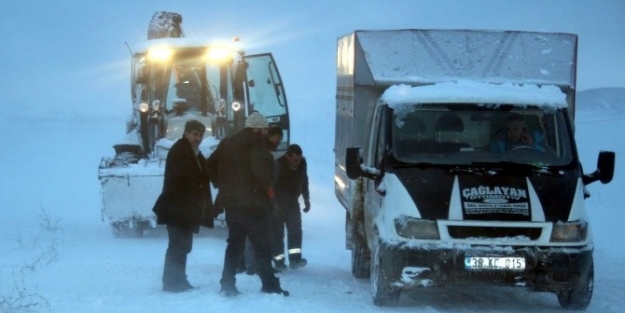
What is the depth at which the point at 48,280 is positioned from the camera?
962 centimetres

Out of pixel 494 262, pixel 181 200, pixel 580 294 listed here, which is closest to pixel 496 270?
pixel 494 262

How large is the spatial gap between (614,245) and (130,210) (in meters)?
7.97

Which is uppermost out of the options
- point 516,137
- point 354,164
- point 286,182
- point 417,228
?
point 516,137

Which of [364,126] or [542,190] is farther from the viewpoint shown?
[364,126]

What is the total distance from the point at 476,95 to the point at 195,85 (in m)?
8.25

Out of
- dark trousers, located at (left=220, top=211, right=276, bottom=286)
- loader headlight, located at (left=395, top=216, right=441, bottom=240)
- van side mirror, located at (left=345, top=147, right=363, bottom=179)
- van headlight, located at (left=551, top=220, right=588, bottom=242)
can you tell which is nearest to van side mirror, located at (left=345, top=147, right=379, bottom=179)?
van side mirror, located at (left=345, top=147, right=363, bottom=179)

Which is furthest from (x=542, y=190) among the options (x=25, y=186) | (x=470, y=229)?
(x=25, y=186)

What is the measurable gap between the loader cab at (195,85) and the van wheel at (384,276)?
302 inches

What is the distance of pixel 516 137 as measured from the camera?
822 centimetres

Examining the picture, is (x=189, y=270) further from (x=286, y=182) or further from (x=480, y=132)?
(x=480, y=132)

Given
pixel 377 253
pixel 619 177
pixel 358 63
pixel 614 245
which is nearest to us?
pixel 377 253

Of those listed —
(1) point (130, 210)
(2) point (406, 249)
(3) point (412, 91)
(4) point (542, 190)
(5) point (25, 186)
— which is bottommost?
(5) point (25, 186)

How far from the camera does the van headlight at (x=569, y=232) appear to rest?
753 cm

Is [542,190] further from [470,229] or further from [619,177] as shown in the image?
[619,177]
